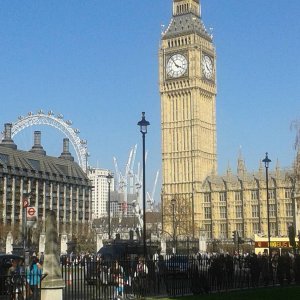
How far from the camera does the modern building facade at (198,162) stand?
4719 inches

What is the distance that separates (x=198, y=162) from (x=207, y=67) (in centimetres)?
2028

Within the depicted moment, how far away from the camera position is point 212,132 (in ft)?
445

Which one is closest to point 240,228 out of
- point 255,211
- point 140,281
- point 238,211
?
point 238,211

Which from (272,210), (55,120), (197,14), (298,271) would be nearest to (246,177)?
(272,210)

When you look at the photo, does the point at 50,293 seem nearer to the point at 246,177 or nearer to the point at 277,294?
the point at 277,294

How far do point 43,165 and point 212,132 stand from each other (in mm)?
35901

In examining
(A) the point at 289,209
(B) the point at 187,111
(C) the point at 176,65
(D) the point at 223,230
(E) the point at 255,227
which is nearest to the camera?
(A) the point at 289,209

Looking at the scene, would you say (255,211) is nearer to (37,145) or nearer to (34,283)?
(37,145)

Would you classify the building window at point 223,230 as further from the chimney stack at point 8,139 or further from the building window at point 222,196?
the chimney stack at point 8,139

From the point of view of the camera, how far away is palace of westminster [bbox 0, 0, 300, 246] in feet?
395

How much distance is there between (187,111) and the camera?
13088cm

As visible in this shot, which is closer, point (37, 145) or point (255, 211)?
point (255, 211)

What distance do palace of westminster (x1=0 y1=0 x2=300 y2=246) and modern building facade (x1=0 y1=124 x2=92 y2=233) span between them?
8.1 inches

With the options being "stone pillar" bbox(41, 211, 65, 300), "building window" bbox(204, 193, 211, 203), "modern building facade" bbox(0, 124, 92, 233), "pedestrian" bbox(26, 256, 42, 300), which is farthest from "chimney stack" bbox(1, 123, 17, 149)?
"stone pillar" bbox(41, 211, 65, 300)
